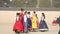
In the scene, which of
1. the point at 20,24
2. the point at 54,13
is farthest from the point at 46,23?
the point at 20,24

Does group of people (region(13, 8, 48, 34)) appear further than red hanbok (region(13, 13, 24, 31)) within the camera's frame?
Yes

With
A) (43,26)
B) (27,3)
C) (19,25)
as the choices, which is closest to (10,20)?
(27,3)

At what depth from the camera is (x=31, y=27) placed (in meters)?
13.2

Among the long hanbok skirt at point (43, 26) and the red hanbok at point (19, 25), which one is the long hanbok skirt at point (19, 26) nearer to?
the red hanbok at point (19, 25)

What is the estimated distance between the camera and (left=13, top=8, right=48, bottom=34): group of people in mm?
12691

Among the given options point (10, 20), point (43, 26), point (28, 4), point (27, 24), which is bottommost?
point (43, 26)

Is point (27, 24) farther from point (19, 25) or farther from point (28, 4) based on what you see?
point (28, 4)

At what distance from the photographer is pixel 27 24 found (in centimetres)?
1295

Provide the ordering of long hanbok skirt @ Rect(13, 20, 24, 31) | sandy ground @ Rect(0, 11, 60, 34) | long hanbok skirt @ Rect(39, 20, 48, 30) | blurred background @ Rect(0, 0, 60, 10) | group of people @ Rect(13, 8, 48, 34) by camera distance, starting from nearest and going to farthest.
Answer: long hanbok skirt @ Rect(13, 20, 24, 31)
group of people @ Rect(13, 8, 48, 34)
long hanbok skirt @ Rect(39, 20, 48, 30)
sandy ground @ Rect(0, 11, 60, 34)
blurred background @ Rect(0, 0, 60, 10)

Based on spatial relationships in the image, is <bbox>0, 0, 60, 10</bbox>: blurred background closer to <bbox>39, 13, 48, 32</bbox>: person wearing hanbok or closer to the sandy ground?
the sandy ground

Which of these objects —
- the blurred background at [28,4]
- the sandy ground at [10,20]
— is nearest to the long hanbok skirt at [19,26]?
the sandy ground at [10,20]

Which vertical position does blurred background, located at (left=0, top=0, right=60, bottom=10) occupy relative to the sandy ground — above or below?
above

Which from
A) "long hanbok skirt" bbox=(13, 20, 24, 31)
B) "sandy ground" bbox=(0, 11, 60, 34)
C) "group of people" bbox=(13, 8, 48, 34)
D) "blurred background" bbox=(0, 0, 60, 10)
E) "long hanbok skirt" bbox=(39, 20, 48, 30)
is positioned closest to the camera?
"long hanbok skirt" bbox=(13, 20, 24, 31)

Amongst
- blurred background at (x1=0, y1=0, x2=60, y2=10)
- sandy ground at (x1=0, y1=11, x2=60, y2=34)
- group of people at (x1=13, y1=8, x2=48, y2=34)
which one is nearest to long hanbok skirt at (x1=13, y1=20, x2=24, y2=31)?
group of people at (x1=13, y1=8, x2=48, y2=34)
